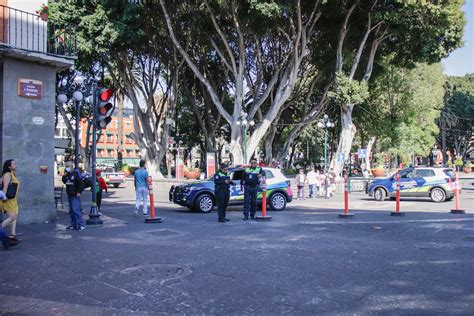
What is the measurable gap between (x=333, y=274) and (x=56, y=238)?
Answer: 6.31 meters

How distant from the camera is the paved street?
17.8 ft

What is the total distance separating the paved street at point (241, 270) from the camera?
5.44 metres

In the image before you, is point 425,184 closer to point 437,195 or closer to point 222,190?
point 437,195

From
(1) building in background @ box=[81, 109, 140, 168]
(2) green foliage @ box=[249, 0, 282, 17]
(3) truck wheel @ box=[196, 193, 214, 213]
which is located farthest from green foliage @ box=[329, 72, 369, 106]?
(1) building in background @ box=[81, 109, 140, 168]

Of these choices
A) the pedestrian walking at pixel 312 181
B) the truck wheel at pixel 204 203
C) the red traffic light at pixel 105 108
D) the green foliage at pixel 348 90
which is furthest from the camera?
the green foliage at pixel 348 90

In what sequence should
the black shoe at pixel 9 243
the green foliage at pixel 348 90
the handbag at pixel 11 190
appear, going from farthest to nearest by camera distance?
the green foliage at pixel 348 90 → the handbag at pixel 11 190 → the black shoe at pixel 9 243

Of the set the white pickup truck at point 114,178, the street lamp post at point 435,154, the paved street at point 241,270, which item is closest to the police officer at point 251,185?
the paved street at point 241,270

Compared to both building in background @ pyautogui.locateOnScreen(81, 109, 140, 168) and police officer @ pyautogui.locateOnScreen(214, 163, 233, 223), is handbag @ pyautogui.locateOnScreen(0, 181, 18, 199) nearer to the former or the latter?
police officer @ pyautogui.locateOnScreen(214, 163, 233, 223)

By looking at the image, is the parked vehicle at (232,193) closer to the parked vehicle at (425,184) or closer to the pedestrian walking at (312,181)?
the pedestrian walking at (312,181)

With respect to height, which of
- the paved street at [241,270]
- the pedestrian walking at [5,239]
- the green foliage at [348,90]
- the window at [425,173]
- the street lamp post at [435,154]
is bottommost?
the paved street at [241,270]

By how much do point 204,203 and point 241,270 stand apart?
9.40m

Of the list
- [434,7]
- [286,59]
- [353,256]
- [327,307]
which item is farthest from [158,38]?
[327,307]

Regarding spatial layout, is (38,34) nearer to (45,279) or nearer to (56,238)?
(56,238)

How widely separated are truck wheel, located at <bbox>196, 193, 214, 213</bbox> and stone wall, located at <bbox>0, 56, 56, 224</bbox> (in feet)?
16.0
